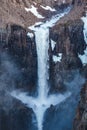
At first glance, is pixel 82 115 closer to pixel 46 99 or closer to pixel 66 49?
pixel 46 99

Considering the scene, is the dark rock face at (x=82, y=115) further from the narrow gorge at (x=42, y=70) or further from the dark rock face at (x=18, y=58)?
the dark rock face at (x=18, y=58)

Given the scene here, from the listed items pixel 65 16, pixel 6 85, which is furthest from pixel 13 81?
pixel 65 16

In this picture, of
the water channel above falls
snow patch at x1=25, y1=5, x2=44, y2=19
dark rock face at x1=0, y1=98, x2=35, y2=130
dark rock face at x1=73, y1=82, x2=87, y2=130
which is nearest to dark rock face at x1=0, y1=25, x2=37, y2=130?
the water channel above falls

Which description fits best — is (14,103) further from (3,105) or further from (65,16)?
(65,16)

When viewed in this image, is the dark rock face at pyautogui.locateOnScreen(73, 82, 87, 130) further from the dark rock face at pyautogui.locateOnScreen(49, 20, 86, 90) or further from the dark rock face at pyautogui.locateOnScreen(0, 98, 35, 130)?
the dark rock face at pyautogui.locateOnScreen(49, 20, 86, 90)

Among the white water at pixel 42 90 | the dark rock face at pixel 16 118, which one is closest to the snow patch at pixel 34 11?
the white water at pixel 42 90
